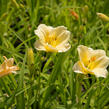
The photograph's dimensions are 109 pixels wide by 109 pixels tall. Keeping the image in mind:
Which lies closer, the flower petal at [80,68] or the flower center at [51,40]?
the flower petal at [80,68]

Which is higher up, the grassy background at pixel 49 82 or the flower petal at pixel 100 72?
the flower petal at pixel 100 72

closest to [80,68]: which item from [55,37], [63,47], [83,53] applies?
[83,53]

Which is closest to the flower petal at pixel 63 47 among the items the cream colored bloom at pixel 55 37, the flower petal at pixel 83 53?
the cream colored bloom at pixel 55 37

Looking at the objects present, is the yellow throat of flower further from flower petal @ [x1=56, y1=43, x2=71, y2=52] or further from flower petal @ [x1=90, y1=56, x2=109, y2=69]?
flower petal @ [x1=90, y1=56, x2=109, y2=69]

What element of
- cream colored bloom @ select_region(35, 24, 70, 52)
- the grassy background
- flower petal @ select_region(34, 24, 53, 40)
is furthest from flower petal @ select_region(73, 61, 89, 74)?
flower petal @ select_region(34, 24, 53, 40)

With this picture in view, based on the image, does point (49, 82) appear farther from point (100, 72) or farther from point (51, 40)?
point (100, 72)

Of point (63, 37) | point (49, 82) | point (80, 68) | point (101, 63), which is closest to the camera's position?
point (80, 68)

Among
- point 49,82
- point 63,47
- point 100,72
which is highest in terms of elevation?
point 63,47

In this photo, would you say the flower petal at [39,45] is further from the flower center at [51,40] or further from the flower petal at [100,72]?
the flower petal at [100,72]

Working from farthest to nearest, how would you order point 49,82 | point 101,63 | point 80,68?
point 49,82
point 101,63
point 80,68

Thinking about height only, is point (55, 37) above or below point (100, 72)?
above

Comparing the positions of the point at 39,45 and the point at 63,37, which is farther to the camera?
the point at 63,37
